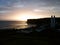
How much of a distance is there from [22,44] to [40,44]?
1122mm

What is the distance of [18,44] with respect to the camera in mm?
8109

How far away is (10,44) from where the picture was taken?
26.8 ft

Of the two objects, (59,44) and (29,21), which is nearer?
(59,44)

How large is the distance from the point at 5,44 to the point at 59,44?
334 cm

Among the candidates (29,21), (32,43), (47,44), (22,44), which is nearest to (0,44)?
(22,44)

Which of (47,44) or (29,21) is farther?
(29,21)

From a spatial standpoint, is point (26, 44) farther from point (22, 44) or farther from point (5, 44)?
point (5, 44)

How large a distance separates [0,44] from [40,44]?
2.49 meters

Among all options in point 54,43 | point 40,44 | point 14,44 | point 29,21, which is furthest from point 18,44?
point 29,21

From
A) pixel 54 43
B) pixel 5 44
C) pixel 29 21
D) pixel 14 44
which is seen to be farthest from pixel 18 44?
pixel 29 21

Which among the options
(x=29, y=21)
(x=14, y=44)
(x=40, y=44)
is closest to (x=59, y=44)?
(x=40, y=44)

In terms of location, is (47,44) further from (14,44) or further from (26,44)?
(14,44)

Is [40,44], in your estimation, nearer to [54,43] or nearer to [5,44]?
[54,43]

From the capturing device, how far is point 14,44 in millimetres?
8102
